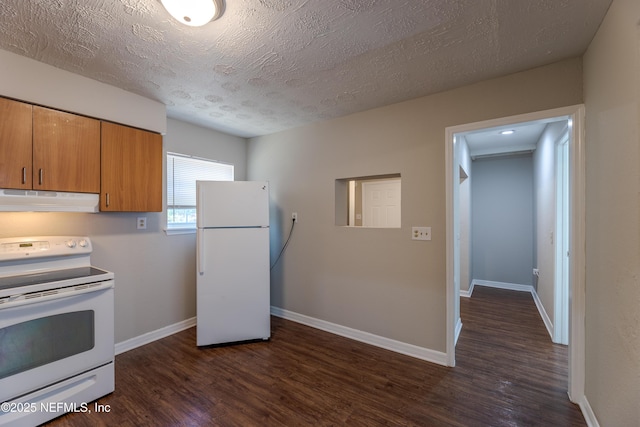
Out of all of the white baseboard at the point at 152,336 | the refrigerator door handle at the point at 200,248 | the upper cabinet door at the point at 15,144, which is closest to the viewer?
the upper cabinet door at the point at 15,144

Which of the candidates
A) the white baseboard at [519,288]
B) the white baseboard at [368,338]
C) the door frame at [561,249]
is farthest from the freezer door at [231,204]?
the white baseboard at [519,288]

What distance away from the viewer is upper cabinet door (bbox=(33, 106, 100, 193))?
1.96 m

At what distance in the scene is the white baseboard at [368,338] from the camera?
98.4 inches

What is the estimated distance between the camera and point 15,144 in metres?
1.85

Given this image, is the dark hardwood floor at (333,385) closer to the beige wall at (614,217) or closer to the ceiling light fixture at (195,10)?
the beige wall at (614,217)

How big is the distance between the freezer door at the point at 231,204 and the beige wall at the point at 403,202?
0.61 meters

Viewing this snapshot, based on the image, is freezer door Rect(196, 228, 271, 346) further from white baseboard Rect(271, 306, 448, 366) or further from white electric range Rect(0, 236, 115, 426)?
white electric range Rect(0, 236, 115, 426)

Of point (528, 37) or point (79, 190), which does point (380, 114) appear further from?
point (79, 190)

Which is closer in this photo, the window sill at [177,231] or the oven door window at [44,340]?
the oven door window at [44,340]

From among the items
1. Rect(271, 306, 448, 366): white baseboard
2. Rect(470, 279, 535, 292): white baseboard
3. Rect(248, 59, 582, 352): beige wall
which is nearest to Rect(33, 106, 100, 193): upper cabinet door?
Rect(248, 59, 582, 352): beige wall

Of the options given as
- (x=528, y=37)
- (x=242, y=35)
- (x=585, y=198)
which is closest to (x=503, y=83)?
(x=528, y=37)

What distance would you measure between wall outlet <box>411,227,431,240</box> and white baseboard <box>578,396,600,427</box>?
1442 mm

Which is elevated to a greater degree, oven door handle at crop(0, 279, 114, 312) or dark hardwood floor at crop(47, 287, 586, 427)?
oven door handle at crop(0, 279, 114, 312)

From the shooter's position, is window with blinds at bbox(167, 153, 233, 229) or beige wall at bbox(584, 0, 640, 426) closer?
beige wall at bbox(584, 0, 640, 426)
